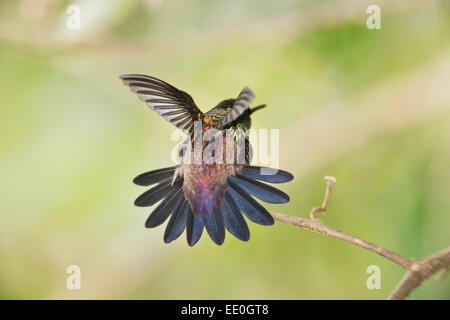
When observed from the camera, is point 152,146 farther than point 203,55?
No

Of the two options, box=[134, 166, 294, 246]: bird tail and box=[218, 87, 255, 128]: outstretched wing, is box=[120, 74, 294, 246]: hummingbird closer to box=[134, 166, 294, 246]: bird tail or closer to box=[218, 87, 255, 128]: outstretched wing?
box=[134, 166, 294, 246]: bird tail

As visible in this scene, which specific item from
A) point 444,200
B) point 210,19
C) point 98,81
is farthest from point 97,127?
point 444,200

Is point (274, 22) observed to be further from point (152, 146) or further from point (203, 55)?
point (152, 146)

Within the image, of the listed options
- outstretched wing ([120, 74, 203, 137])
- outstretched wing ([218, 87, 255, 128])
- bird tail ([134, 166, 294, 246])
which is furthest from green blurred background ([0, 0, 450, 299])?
outstretched wing ([218, 87, 255, 128])

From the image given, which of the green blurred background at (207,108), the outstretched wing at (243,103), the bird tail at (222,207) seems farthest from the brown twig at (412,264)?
the green blurred background at (207,108)

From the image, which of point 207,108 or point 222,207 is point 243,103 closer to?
point 222,207

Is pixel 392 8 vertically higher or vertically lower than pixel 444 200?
higher
